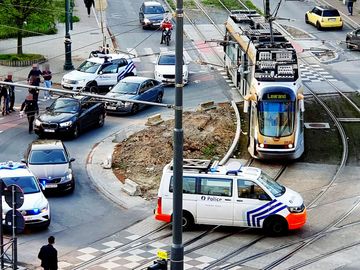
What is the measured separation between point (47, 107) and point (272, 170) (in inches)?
449

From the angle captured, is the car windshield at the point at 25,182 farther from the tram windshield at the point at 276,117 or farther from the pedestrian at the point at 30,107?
the pedestrian at the point at 30,107

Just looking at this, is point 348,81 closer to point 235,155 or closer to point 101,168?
point 235,155

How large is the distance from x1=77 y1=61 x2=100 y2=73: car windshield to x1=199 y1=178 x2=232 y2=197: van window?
791 inches

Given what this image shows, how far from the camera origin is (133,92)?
4750cm

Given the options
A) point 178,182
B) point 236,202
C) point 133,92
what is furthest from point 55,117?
point 178,182

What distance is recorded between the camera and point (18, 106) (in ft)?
156

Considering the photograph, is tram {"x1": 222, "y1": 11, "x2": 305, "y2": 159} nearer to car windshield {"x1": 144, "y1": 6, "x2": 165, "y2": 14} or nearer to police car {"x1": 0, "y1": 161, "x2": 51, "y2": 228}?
police car {"x1": 0, "y1": 161, "x2": 51, "y2": 228}

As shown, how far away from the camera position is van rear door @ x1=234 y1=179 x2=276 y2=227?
31.6 m

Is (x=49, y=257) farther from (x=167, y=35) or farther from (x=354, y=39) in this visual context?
(x=354, y=39)

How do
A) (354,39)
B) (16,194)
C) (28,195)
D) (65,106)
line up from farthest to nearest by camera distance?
1. (354,39)
2. (65,106)
3. (28,195)
4. (16,194)

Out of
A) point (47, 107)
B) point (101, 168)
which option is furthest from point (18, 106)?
point (101, 168)

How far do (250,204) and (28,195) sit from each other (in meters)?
6.43

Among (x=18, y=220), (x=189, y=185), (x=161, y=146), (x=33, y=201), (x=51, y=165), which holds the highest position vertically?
(x=18, y=220)

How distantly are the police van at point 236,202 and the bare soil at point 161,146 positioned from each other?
4117 mm
